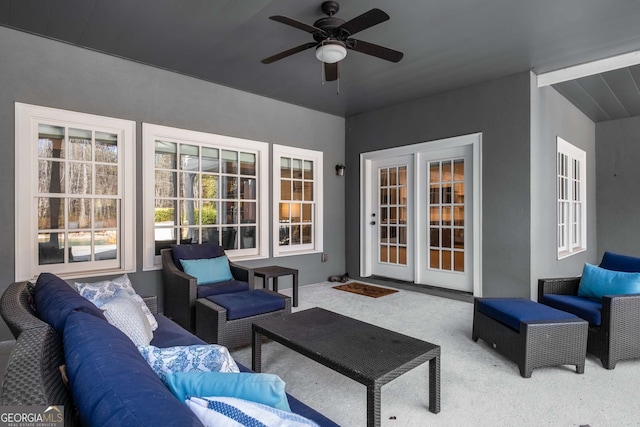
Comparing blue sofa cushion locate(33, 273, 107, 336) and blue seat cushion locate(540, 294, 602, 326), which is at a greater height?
blue sofa cushion locate(33, 273, 107, 336)

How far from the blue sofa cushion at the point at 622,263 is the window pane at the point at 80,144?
522 centimetres

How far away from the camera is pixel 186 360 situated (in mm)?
1182

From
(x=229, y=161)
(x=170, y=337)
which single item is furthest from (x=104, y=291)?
(x=229, y=161)

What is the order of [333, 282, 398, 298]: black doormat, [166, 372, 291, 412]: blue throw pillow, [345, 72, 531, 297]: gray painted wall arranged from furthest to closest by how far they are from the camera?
1. [333, 282, 398, 298]: black doormat
2. [345, 72, 531, 297]: gray painted wall
3. [166, 372, 291, 412]: blue throw pillow

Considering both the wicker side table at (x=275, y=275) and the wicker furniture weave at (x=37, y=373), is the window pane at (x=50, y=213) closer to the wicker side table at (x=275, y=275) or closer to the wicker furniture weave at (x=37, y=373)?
the wicker side table at (x=275, y=275)

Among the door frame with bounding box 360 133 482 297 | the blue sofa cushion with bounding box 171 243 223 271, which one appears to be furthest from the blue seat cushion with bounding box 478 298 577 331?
the blue sofa cushion with bounding box 171 243 223 271

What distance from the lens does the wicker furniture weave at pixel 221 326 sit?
9.04 ft

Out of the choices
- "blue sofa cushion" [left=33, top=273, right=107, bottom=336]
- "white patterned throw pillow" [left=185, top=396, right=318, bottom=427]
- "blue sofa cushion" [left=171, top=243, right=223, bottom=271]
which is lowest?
"white patterned throw pillow" [left=185, top=396, right=318, bottom=427]

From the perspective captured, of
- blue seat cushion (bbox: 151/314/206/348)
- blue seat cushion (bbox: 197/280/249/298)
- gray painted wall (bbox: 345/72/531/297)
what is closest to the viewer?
blue seat cushion (bbox: 151/314/206/348)

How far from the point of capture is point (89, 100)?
3.60 metres

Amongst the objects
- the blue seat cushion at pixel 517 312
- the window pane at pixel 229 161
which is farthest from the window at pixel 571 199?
the window pane at pixel 229 161

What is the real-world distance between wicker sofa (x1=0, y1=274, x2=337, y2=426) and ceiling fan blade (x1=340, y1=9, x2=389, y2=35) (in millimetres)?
2373

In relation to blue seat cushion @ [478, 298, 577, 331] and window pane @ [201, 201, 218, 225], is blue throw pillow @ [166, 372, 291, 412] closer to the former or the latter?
blue seat cushion @ [478, 298, 577, 331]

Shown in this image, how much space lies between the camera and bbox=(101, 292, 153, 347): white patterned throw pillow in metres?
1.77
